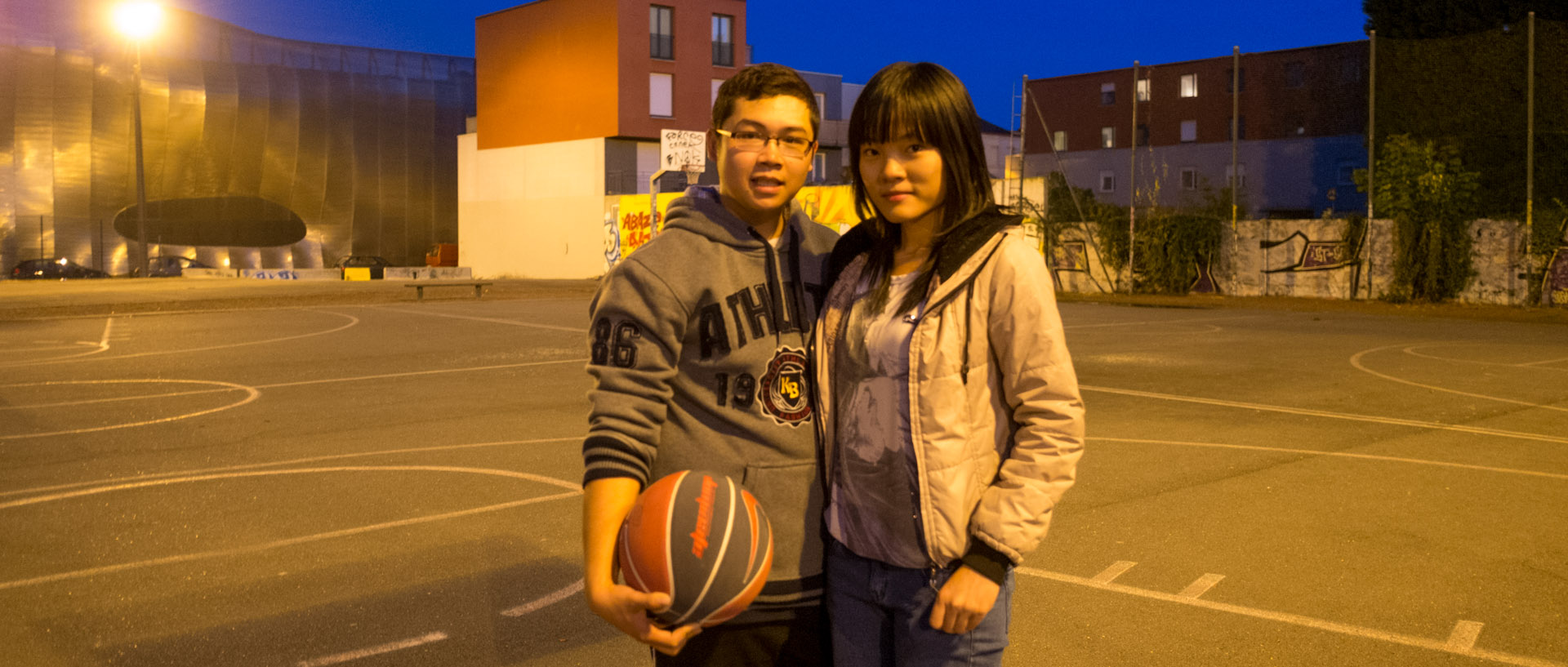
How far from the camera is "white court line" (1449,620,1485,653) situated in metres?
4.57

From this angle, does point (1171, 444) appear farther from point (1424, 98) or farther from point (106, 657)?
point (1424, 98)

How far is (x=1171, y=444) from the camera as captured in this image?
8.91 metres

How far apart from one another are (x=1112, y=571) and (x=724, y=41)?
45.3 m

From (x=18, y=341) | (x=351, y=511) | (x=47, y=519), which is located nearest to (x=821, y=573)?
(x=351, y=511)

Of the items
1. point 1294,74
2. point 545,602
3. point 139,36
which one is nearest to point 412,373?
point 545,602

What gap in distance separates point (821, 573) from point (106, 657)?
10.6 ft

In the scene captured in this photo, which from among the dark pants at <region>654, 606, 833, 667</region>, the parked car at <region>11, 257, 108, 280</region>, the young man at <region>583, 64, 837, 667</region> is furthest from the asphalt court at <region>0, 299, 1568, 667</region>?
the parked car at <region>11, 257, 108, 280</region>

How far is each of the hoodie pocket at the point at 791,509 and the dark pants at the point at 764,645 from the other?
0.11 meters

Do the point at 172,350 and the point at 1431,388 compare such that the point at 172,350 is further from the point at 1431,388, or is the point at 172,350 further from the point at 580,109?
the point at 580,109

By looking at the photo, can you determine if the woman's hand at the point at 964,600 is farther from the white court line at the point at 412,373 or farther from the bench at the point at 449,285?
the bench at the point at 449,285

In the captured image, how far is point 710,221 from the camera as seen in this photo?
2465mm

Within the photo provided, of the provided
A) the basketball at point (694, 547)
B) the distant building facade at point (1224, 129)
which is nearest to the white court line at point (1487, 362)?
the basketball at point (694, 547)

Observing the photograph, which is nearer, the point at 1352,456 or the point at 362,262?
the point at 1352,456

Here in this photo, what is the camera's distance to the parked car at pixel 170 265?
5356 centimetres
